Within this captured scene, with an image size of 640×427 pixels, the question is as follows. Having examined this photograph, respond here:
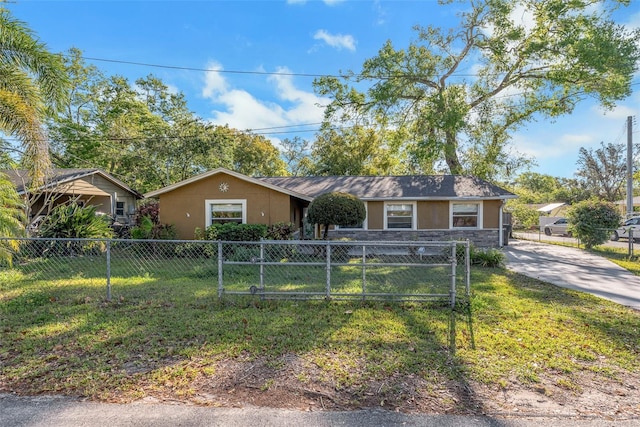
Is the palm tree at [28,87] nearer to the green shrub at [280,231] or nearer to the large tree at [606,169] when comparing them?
the green shrub at [280,231]

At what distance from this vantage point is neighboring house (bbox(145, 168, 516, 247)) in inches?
493

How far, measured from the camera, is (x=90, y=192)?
625 inches

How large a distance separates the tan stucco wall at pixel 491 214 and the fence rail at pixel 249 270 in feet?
14.6

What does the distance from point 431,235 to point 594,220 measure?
6810 millimetres

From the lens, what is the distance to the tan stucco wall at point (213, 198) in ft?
41.0

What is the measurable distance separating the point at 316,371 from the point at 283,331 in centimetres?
115

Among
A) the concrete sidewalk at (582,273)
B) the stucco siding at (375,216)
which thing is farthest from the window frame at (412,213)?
the concrete sidewalk at (582,273)

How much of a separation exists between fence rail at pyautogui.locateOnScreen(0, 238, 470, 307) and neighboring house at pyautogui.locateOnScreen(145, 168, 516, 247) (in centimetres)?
196

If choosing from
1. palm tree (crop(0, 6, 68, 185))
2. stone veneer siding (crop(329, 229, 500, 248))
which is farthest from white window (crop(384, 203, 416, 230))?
palm tree (crop(0, 6, 68, 185))

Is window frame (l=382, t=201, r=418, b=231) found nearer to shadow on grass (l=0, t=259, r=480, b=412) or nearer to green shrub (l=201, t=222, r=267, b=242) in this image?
green shrub (l=201, t=222, r=267, b=242)

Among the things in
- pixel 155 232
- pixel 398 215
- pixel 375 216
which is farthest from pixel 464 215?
pixel 155 232

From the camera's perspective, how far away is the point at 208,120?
2258 cm

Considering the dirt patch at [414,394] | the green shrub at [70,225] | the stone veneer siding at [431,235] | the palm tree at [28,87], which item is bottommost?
the dirt patch at [414,394]

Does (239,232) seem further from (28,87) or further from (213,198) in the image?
(28,87)
